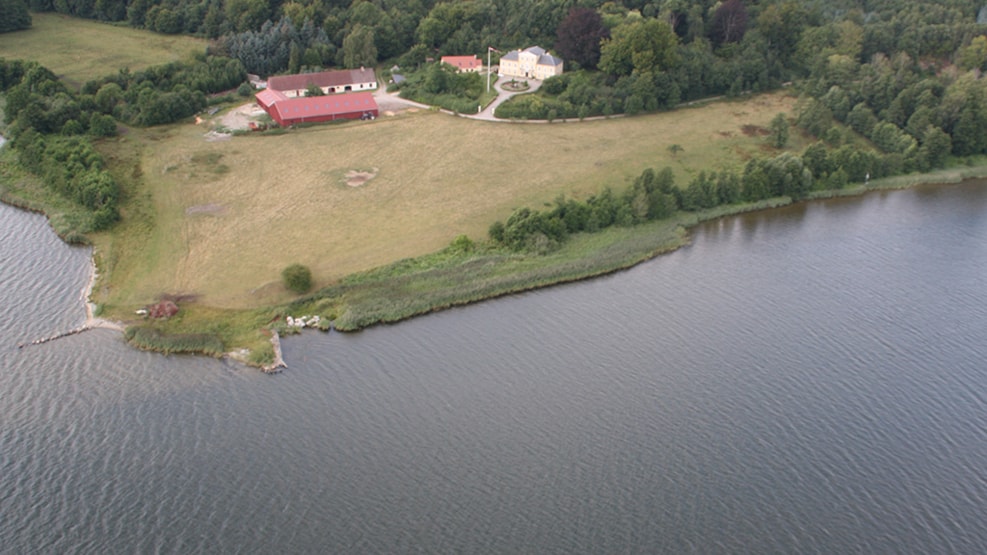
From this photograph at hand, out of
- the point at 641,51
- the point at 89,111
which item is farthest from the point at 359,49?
the point at 641,51

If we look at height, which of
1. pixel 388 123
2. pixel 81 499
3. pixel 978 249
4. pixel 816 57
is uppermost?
pixel 816 57

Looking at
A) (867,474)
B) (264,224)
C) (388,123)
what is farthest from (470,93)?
(867,474)

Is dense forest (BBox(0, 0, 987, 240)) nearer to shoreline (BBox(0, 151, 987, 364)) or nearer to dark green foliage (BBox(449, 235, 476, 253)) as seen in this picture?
shoreline (BBox(0, 151, 987, 364))

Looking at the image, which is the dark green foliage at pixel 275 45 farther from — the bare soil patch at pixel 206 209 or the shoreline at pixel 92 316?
the shoreline at pixel 92 316

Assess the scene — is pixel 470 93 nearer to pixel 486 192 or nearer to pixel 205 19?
pixel 486 192

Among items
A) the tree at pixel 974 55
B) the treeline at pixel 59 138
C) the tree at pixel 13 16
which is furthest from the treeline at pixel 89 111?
the tree at pixel 974 55
